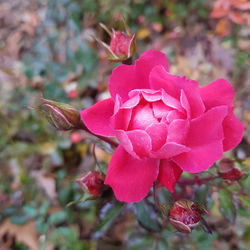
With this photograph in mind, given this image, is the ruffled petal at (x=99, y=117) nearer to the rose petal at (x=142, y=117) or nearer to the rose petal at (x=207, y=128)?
the rose petal at (x=142, y=117)

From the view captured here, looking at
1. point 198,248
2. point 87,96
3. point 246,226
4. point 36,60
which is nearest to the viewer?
point 198,248

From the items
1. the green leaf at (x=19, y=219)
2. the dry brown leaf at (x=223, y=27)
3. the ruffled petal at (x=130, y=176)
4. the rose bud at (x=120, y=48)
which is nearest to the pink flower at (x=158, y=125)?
the ruffled petal at (x=130, y=176)

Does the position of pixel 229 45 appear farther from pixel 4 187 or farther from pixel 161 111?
pixel 161 111

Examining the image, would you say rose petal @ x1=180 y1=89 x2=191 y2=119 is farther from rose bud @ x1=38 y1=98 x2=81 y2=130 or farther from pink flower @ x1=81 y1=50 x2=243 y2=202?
rose bud @ x1=38 y1=98 x2=81 y2=130

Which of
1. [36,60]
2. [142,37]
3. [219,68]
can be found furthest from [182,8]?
[36,60]

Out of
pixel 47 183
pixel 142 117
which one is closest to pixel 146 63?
pixel 142 117

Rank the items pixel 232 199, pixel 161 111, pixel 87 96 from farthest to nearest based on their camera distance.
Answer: pixel 87 96
pixel 232 199
pixel 161 111
